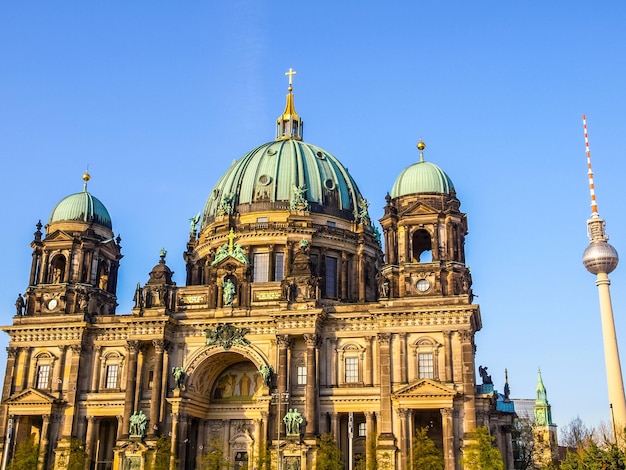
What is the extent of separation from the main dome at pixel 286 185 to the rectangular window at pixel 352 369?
17930 mm

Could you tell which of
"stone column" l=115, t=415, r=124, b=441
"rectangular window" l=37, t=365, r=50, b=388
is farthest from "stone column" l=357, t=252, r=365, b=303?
"rectangular window" l=37, t=365, r=50, b=388

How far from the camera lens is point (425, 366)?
63469 millimetres

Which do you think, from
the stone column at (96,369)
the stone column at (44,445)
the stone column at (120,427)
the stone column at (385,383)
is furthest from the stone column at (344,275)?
the stone column at (44,445)

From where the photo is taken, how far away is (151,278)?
2820 inches

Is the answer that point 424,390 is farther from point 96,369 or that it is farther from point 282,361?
point 96,369

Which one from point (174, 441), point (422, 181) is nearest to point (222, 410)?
point (174, 441)

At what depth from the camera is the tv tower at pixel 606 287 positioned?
74.8 meters

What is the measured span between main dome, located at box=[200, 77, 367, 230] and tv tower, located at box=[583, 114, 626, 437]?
2238 cm

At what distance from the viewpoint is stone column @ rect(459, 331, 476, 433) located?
60.3 metres

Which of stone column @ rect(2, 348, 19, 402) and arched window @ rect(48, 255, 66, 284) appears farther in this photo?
arched window @ rect(48, 255, 66, 284)

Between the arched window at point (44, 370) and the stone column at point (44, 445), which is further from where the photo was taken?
the arched window at point (44, 370)

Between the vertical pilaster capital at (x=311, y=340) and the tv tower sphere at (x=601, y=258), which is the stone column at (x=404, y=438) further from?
the tv tower sphere at (x=601, y=258)

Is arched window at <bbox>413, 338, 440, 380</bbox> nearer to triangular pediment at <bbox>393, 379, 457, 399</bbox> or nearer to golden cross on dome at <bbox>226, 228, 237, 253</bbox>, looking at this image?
triangular pediment at <bbox>393, 379, 457, 399</bbox>

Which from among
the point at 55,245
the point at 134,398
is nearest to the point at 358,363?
the point at 134,398
